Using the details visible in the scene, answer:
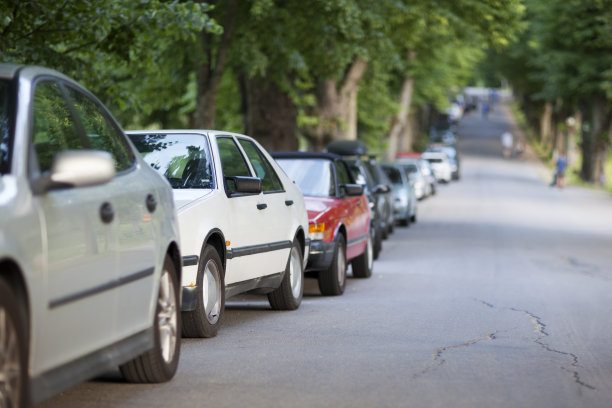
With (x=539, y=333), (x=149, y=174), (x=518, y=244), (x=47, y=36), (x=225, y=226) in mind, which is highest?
(x=47, y=36)

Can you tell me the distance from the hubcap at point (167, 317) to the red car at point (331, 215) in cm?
587

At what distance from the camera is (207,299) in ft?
30.2

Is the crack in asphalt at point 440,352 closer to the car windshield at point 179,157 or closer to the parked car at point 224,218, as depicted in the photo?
the parked car at point 224,218

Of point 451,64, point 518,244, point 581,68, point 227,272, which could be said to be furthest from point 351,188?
point 451,64

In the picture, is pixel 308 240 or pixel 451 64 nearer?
pixel 308 240

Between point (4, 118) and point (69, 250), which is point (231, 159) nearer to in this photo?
point (4, 118)

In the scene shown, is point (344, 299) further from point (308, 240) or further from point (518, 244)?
point (518, 244)

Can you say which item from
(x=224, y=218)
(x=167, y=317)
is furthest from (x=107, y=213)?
(x=224, y=218)

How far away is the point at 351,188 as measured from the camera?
46.3 feet

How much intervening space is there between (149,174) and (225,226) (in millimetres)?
2777

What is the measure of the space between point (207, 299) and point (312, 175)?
208 inches

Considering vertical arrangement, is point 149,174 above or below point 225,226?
above

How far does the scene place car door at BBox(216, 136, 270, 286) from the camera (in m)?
9.69

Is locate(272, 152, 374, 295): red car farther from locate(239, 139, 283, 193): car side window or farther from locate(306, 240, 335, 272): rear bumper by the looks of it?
locate(239, 139, 283, 193): car side window
